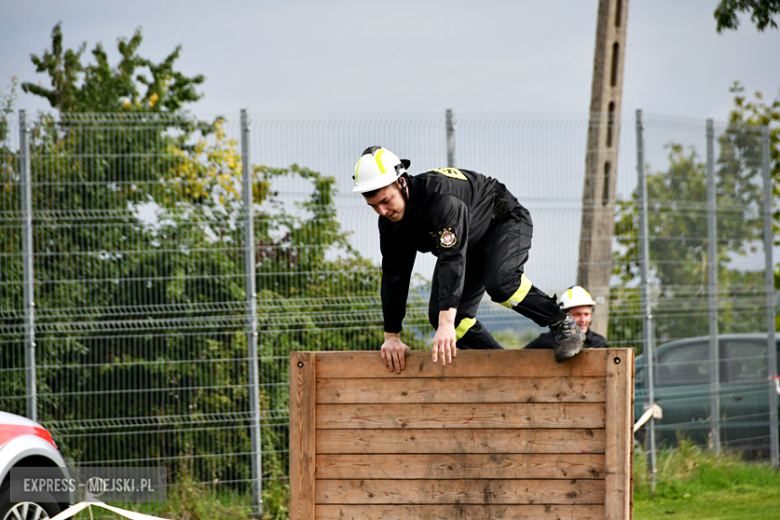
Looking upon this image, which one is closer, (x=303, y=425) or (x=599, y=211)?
(x=303, y=425)

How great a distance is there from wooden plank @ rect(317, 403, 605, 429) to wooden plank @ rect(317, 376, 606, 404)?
0.03 meters

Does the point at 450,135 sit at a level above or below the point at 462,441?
above

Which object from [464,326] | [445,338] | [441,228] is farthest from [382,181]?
[464,326]

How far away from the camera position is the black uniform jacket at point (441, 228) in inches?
155

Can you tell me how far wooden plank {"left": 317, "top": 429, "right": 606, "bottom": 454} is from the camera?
4.14 meters

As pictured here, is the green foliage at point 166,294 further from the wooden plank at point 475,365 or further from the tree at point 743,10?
the tree at point 743,10

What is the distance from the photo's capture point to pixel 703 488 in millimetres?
7883

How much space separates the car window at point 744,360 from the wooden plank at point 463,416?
5.20m

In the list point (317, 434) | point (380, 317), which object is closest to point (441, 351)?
point (317, 434)

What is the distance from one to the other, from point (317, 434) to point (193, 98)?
1384 centimetres

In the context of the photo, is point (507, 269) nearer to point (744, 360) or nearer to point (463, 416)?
point (463, 416)

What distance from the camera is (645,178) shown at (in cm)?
786

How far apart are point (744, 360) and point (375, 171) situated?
659 cm

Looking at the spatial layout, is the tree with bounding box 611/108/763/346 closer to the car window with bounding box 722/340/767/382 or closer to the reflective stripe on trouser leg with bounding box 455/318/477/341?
the car window with bounding box 722/340/767/382
